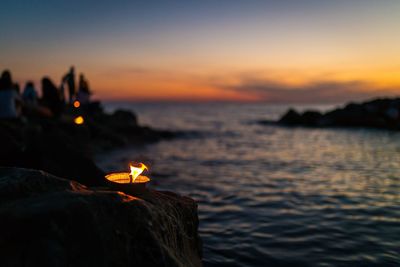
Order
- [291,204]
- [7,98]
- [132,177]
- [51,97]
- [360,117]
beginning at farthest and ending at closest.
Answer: [360,117] < [51,97] < [7,98] < [291,204] < [132,177]

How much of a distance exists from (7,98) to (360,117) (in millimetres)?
36401

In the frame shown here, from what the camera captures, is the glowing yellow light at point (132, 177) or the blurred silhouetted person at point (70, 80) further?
the blurred silhouetted person at point (70, 80)

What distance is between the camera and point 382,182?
11172mm

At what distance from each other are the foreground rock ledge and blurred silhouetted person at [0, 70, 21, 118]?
10.0m

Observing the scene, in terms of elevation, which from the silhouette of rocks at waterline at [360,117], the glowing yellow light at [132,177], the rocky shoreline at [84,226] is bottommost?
the rocky shoreline at [84,226]

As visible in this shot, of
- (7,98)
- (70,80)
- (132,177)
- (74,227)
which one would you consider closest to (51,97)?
(70,80)

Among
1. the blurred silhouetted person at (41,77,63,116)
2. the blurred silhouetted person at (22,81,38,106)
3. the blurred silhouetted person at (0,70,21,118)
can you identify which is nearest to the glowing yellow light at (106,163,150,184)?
the blurred silhouetted person at (0,70,21,118)

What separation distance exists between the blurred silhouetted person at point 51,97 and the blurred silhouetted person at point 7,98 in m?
5.65

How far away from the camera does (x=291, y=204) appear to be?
8.83 metres

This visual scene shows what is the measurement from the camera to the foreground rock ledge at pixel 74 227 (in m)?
2.57

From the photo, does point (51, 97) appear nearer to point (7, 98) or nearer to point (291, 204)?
point (7, 98)

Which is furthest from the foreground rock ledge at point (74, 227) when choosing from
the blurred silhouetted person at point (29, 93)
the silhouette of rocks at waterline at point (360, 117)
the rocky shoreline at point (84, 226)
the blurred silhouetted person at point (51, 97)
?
the silhouette of rocks at waterline at point (360, 117)

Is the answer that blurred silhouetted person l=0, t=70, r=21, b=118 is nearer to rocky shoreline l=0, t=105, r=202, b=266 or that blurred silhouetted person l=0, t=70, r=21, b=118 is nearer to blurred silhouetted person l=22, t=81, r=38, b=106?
blurred silhouetted person l=22, t=81, r=38, b=106

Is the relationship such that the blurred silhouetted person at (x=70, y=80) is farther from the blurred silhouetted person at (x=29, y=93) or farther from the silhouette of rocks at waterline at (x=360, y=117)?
the silhouette of rocks at waterline at (x=360, y=117)
